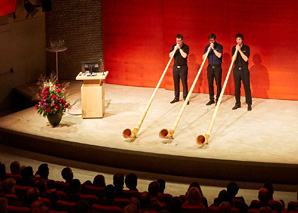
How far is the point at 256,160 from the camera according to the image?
7.91m

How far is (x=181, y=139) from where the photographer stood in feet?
29.2

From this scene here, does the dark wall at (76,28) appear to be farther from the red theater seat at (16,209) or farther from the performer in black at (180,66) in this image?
the red theater seat at (16,209)

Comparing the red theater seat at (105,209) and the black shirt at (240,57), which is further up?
the black shirt at (240,57)

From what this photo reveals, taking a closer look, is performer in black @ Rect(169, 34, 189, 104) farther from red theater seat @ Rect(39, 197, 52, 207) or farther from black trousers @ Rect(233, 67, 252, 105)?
red theater seat @ Rect(39, 197, 52, 207)

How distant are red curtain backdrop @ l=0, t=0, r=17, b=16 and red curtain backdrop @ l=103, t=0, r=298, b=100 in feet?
7.79

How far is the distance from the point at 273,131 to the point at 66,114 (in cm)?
386

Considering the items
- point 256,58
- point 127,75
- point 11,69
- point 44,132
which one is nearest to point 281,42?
point 256,58

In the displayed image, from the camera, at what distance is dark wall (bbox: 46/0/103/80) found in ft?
42.2

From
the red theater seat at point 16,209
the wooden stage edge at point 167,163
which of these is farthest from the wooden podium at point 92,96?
the red theater seat at point 16,209

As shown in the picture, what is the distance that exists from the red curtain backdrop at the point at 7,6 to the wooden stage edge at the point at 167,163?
297cm

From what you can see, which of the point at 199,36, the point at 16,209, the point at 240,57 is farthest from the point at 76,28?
the point at 16,209

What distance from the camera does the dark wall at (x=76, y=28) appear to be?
12.9 m

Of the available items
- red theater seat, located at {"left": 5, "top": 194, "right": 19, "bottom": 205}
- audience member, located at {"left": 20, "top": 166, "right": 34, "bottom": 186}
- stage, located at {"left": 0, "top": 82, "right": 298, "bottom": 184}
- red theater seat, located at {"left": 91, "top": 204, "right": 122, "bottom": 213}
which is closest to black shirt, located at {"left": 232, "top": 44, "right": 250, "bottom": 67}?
stage, located at {"left": 0, "top": 82, "right": 298, "bottom": 184}

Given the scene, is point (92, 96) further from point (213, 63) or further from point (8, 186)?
point (8, 186)
